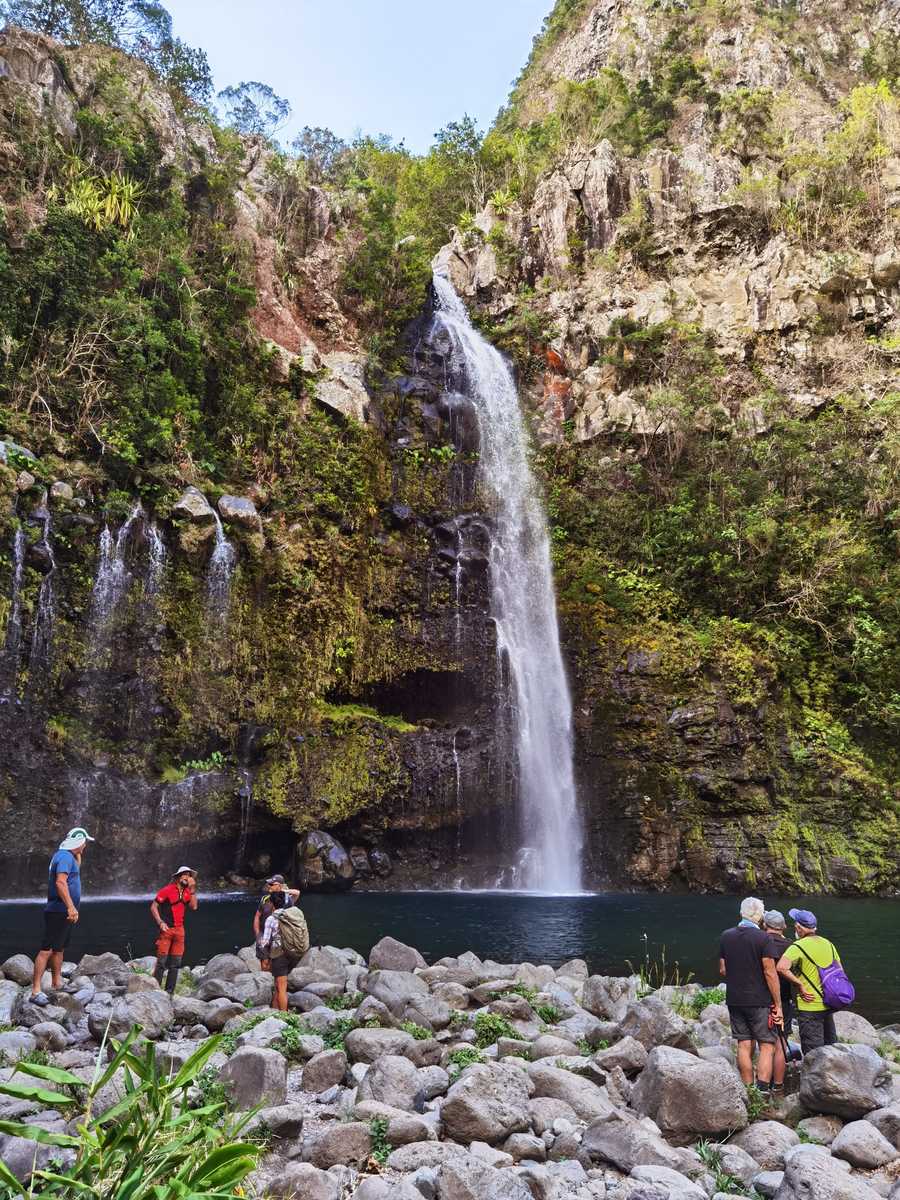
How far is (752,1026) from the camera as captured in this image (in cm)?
608

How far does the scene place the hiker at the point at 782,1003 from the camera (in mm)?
6082

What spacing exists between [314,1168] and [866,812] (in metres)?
19.1

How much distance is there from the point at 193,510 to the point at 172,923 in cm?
1247

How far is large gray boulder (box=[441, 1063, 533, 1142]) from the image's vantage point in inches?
188

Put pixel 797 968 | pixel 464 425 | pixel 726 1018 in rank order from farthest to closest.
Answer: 1. pixel 464 425
2. pixel 726 1018
3. pixel 797 968

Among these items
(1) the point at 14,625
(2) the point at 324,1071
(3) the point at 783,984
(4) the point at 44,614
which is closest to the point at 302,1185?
(2) the point at 324,1071

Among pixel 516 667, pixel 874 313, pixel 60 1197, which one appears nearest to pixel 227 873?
pixel 516 667

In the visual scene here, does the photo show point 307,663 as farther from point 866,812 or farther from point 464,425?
point 866,812

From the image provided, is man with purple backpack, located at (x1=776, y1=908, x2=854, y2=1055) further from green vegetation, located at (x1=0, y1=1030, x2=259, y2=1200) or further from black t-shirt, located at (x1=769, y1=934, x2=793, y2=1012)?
green vegetation, located at (x1=0, y1=1030, x2=259, y2=1200)

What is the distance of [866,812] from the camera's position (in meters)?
19.6

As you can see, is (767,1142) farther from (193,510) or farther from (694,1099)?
(193,510)

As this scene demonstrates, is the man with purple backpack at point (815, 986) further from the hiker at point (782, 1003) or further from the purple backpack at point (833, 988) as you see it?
the hiker at point (782, 1003)

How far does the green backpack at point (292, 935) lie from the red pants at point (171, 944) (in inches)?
53.8

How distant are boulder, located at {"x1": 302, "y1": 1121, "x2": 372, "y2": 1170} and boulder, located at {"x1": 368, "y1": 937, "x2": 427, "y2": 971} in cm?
460
